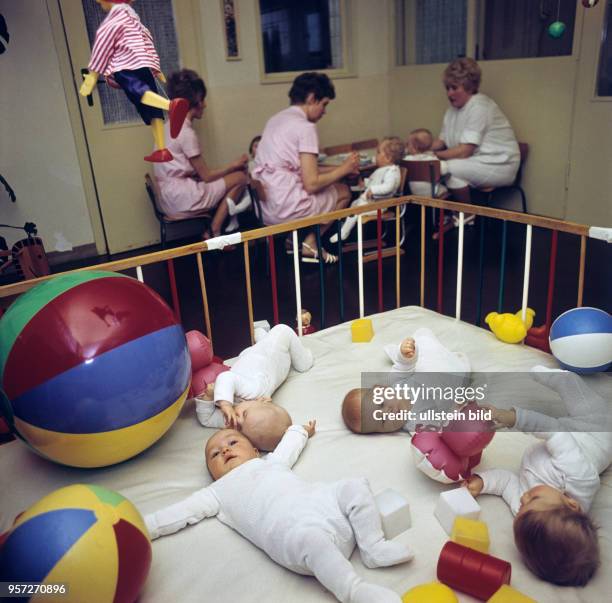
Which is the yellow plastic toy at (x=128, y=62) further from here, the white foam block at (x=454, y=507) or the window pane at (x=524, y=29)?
the window pane at (x=524, y=29)

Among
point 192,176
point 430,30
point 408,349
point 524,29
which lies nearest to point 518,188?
point 524,29

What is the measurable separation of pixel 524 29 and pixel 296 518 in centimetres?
450

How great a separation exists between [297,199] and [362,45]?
87.6 inches

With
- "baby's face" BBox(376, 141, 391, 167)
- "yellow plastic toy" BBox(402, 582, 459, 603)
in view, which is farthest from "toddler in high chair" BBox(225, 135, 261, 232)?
"yellow plastic toy" BBox(402, 582, 459, 603)

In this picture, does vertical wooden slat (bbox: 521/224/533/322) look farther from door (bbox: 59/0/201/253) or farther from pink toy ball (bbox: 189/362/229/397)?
door (bbox: 59/0/201/253)

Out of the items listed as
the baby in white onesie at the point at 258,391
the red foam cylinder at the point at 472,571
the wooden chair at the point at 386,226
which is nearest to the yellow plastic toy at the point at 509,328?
the baby in white onesie at the point at 258,391

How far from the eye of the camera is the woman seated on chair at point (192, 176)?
13.8 feet

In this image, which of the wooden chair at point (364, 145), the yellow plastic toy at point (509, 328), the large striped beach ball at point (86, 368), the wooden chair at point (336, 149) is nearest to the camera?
the large striped beach ball at point (86, 368)

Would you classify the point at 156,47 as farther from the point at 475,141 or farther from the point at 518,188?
the point at 518,188

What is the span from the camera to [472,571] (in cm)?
141

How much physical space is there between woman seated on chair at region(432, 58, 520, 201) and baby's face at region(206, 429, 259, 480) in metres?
3.27

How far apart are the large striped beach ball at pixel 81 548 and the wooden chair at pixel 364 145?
183 inches

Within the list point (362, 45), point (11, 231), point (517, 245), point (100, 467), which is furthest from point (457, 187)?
point (100, 467)

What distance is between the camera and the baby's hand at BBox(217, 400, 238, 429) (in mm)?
1977
